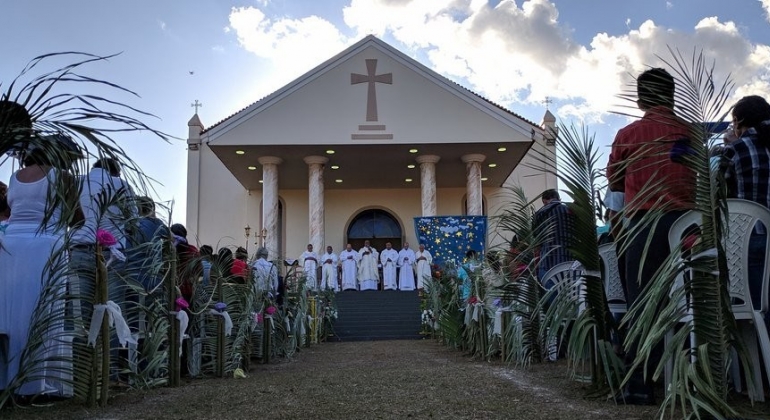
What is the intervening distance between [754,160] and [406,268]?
73.1 feet

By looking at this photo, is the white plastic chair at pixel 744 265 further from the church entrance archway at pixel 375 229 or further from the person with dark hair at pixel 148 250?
the church entrance archway at pixel 375 229

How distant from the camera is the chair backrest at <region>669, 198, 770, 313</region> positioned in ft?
11.3

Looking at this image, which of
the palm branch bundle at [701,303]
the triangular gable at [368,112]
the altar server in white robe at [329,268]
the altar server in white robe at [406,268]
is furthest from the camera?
the altar server in white robe at [406,268]

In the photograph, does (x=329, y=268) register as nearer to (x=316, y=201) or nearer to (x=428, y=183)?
(x=316, y=201)

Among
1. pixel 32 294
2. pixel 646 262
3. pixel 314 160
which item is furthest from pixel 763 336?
pixel 314 160

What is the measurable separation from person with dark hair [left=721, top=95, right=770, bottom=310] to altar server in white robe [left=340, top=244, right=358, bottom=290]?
22578 millimetres

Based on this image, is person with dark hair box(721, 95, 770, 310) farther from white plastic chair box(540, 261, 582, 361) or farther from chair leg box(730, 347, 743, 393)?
white plastic chair box(540, 261, 582, 361)

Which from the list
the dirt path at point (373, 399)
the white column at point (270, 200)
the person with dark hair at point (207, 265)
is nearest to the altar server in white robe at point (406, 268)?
the white column at point (270, 200)

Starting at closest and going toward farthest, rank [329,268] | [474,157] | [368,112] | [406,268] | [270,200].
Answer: [368,112] → [270,200] → [329,268] → [474,157] → [406,268]

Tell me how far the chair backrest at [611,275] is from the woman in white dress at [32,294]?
3.63m

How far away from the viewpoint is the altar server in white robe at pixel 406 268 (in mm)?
25938

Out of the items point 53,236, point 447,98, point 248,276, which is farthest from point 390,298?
point 53,236

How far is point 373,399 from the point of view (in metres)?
4.38

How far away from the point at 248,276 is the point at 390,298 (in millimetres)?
13413
